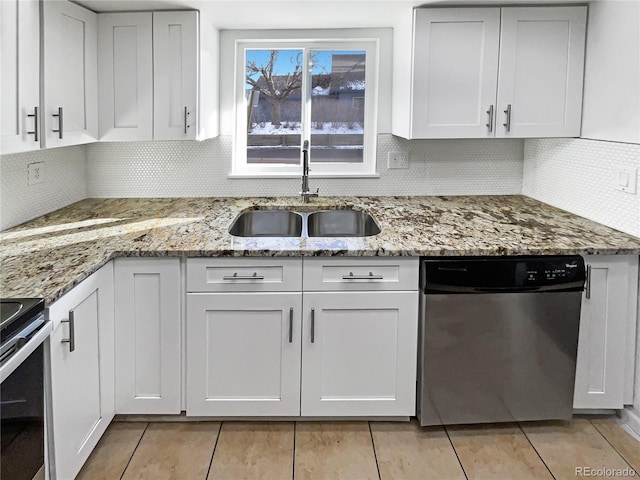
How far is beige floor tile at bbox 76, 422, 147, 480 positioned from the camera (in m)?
2.30

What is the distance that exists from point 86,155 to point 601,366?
2799mm

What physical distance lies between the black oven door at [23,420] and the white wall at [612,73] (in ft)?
7.79

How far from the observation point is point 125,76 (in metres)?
3.07

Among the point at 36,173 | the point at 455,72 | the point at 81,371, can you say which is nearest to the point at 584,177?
the point at 455,72

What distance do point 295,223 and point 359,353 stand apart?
96 cm

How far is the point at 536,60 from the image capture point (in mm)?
3053

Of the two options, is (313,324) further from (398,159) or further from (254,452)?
(398,159)

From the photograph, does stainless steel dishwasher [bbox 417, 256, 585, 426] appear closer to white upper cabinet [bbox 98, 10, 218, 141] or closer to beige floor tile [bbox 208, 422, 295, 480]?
beige floor tile [bbox 208, 422, 295, 480]

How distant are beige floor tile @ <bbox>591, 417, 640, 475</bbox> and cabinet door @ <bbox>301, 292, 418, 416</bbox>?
80 cm

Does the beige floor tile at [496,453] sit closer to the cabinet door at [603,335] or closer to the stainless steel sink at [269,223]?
the cabinet door at [603,335]

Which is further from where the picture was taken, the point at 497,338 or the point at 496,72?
the point at 496,72

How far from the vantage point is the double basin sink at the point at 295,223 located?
3.31m

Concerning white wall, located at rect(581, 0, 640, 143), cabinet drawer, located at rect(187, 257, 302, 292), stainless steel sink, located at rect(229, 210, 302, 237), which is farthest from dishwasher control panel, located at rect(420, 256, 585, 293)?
stainless steel sink, located at rect(229, 210, 302, 237)

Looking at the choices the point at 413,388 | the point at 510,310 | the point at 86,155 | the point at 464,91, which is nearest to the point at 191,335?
the point at 413,388
